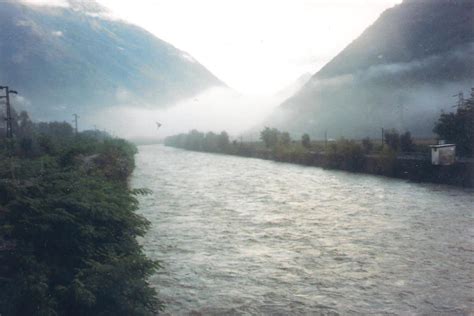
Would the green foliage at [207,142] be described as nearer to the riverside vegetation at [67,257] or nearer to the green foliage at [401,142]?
the green foliage at [401,142]

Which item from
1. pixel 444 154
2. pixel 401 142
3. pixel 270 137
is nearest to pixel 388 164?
pixel 444 154

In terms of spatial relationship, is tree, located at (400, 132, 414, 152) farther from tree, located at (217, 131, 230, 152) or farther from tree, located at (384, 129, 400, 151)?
tree, located at (217, 131, 230, 152)

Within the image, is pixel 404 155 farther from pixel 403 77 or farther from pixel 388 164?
pixel 403 77

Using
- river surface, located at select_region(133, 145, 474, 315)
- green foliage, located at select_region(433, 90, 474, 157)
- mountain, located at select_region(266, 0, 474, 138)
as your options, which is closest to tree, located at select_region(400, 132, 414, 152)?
green foliage, located at select_region(433, 90, 474, 157)

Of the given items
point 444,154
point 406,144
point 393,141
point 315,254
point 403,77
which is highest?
point 403,77

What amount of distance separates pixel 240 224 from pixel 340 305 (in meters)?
10.8

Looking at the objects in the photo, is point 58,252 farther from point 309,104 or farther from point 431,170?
point 309,104

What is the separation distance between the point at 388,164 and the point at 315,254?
3212 centimetres

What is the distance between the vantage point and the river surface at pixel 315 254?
36.1 feet

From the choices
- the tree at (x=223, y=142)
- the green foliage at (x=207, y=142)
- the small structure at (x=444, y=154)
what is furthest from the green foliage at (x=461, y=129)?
the tree at (x=223, y=142)

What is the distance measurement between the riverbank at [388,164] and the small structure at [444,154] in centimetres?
50

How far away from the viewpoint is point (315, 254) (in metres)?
15.5

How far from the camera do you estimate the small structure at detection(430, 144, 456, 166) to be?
36.5 meters

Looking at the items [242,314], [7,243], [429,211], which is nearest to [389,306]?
[242,314]
